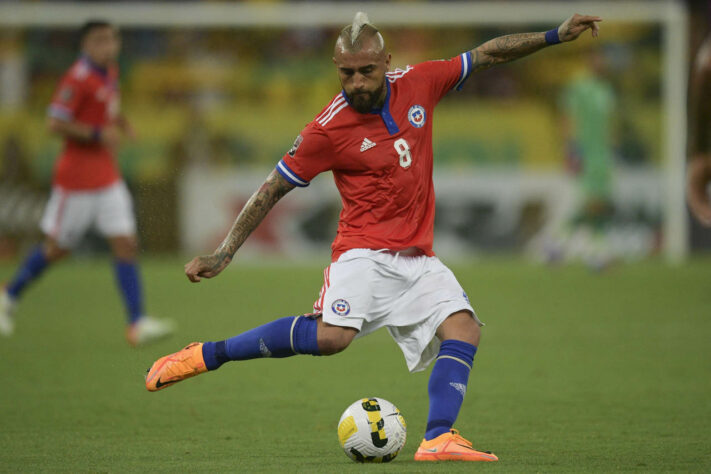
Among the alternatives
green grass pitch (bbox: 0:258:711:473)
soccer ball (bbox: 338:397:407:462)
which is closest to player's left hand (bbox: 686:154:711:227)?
green grass pitch (bbox: 0:258:711:473)

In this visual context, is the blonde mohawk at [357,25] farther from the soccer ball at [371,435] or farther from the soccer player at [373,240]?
the soccer ball at [371,435]

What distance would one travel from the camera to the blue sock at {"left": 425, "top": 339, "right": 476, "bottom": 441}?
16.5ft

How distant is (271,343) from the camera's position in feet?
17.2

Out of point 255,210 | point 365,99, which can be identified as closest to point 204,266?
point 255,210

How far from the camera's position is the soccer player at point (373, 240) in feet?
16.8

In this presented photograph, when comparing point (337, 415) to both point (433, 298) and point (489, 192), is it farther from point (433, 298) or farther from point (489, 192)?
point (489, 192)

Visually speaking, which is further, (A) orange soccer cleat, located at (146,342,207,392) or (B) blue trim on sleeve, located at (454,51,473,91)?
(B) blue trim on sleeve, located at (454,51,473,91)

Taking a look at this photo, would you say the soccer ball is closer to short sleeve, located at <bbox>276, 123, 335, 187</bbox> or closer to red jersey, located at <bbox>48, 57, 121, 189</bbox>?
short sleeve, located at <bbox>276, 123, 335, 187</bbox>

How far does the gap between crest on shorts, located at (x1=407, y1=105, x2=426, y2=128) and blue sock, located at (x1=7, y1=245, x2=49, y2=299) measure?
529cm

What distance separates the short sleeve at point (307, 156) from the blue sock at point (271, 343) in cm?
64

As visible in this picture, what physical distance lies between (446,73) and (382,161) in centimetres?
60

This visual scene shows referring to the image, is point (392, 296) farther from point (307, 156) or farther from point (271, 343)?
point (307, 156)

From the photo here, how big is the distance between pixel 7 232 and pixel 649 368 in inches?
519

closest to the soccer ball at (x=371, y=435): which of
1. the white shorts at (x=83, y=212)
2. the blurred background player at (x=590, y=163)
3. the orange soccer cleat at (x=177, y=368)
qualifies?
the orange soccer cleat at (x=177, y=368)
